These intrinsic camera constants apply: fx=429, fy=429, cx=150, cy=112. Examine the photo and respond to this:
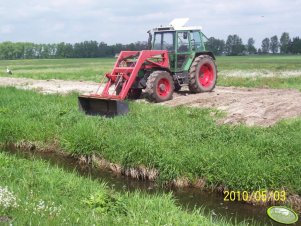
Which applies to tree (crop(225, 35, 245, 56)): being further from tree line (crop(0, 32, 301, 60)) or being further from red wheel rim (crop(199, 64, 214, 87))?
red wheel rim (crop(199, 64, 214, 87))

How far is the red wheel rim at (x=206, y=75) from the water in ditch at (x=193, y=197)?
7.57 meters

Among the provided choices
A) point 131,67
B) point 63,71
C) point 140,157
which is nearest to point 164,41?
point 131,67

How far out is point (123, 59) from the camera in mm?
13633

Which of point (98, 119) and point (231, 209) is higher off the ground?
point (98, 119)

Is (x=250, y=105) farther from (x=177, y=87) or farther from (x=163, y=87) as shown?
(x=177, y=87)

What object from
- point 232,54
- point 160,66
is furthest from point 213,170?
point 232,54

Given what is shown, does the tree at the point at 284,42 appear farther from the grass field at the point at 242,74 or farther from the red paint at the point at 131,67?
the red paint at the point at 131,67

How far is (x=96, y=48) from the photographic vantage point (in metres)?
87.6

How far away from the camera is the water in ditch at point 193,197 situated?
20.7ft

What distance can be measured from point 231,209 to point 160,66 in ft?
25.2

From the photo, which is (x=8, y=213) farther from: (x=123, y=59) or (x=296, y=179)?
(x=123, y=59)

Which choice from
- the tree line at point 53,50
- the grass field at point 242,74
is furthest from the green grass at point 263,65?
the tree line at point 53,50

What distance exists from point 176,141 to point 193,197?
1640mm

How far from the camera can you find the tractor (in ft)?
41.3
